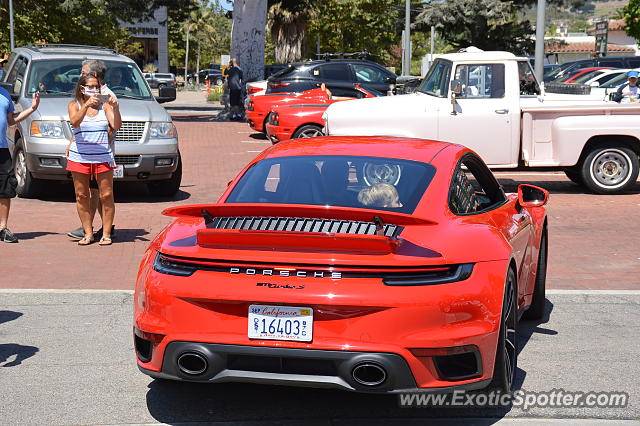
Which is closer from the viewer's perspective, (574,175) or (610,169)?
(610,169)

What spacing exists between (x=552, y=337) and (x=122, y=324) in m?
3.01

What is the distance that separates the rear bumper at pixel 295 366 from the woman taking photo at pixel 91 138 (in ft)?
18.1

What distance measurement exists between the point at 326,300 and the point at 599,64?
34.1 meters

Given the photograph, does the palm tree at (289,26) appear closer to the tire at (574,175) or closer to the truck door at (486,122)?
the tire at (574,175)

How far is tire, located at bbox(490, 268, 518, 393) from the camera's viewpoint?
5109 millimetres

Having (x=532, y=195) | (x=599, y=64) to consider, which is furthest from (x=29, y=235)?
(x=599, y=64)

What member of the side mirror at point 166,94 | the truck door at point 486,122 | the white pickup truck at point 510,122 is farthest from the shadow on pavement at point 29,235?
the truck door at point 486,122

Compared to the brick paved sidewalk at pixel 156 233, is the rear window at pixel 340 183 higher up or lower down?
higher up

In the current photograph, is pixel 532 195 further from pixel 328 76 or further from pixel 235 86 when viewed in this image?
pixel 235 86

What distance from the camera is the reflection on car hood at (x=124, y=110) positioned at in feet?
42.9

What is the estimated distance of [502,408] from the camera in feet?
17.7

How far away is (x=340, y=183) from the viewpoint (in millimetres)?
5812

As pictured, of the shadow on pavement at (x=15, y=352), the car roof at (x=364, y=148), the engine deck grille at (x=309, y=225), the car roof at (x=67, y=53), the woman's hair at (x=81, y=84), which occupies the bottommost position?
the shadow on pavement at (x=15, y=352)

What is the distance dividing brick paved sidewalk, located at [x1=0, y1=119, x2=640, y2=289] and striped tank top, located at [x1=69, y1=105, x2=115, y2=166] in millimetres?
932
